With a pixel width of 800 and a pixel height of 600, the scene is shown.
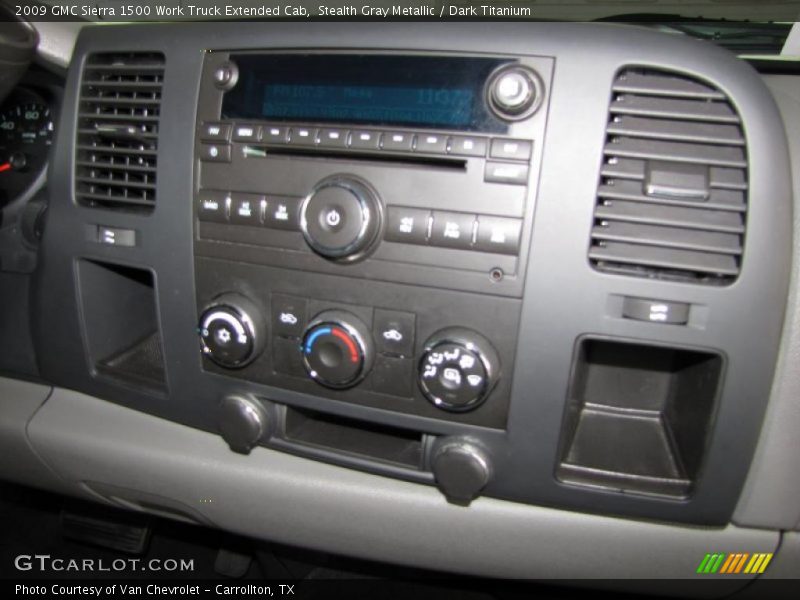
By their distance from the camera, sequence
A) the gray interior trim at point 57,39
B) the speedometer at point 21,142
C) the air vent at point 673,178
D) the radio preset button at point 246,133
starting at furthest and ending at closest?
the speedometer at point 21,142 < the gray interior trim at point 57,39 < the radio preset button at point 246,133 < the air vent at point 673,178

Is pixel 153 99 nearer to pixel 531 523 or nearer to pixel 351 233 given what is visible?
pixel 351 233

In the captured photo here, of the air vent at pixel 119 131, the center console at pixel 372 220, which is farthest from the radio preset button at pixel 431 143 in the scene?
the air vent at pixel 119 131

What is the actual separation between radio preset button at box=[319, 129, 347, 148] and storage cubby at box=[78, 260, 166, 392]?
1.22 feet

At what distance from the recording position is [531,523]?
70 cm

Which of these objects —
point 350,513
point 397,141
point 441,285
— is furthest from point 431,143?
point 350,513

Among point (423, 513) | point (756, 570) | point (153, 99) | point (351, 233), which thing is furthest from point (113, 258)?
point (756, 570)

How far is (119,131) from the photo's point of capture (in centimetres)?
73

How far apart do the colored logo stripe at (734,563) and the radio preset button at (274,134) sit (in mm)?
748

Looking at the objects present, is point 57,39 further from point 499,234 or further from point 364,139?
point 499,234

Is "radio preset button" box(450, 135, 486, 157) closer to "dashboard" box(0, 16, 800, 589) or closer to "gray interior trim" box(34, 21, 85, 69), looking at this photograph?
"dashboard" box(0, 16, 800, 589)

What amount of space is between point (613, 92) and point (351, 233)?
12.5 inches

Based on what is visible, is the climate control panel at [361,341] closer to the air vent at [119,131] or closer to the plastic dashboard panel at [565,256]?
the plastic dashboard panel at [565,256]

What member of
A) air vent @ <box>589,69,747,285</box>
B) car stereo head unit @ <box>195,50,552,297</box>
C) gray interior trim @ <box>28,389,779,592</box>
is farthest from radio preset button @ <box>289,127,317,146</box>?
gray interior trim @ <box>28,389,779,592</box>

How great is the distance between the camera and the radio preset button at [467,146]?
1.92 feet
